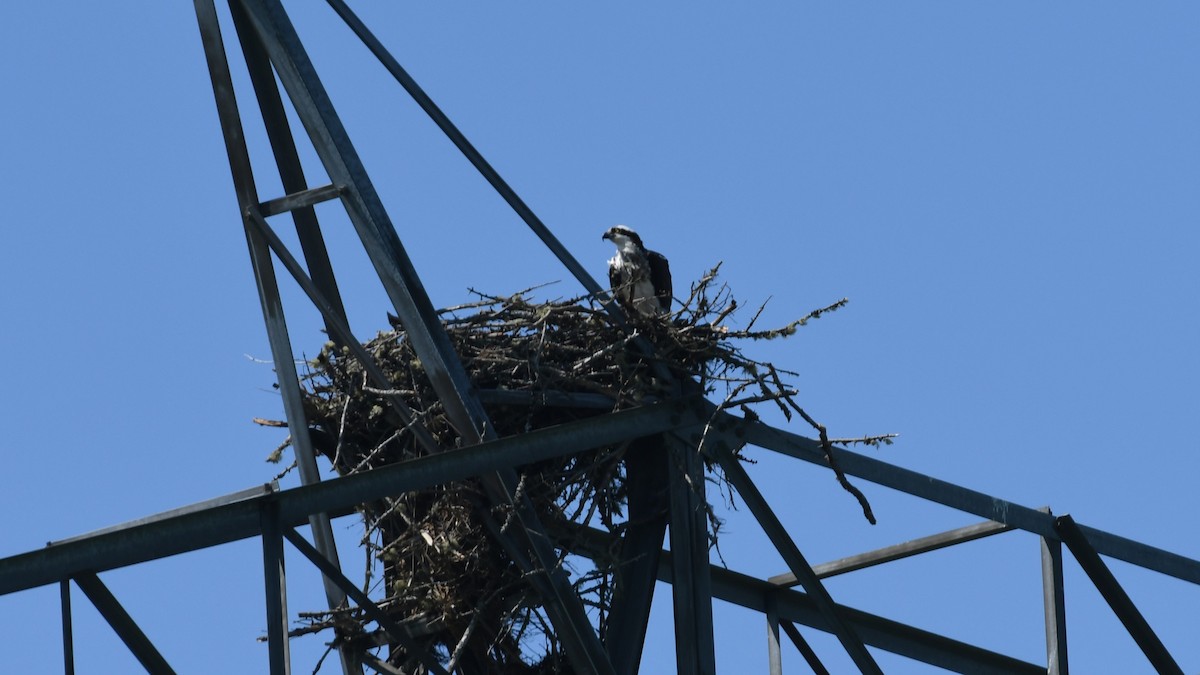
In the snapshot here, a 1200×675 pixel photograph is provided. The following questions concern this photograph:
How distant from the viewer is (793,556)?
1028 centimetres

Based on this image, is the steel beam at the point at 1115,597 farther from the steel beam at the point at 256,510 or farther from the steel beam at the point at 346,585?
the steel beam at the point at 346,585

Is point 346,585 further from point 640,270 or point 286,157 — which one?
point 640,270

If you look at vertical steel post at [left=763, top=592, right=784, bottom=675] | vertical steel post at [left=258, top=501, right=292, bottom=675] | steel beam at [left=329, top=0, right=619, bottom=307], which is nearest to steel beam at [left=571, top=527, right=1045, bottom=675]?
vertical steel post at [left=763, top=592, right=784, bottom=675]

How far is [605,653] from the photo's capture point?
980cm

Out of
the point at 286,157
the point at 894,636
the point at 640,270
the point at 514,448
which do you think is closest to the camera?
the point at 514,448

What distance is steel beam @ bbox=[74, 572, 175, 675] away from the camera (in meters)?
8.12

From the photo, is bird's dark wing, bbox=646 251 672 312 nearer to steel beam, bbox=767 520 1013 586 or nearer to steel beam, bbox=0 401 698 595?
steel beam, bbox=767 520 1013 586

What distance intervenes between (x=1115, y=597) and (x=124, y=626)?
18.6ft

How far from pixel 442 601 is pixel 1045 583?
129 inches

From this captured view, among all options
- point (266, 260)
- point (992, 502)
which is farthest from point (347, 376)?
point (992, 502)

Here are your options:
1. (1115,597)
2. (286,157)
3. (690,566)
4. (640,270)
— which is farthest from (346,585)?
(640,270)

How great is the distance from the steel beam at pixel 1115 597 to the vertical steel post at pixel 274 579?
492 cm

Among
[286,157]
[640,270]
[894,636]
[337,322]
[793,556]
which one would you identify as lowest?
[793,556]

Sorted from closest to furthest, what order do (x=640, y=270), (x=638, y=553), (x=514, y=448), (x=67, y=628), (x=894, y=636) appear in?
(x=67, y=628), (x=514, y=448), (x=638, y=553), (x=894, y=636), (x=640, y=270)
